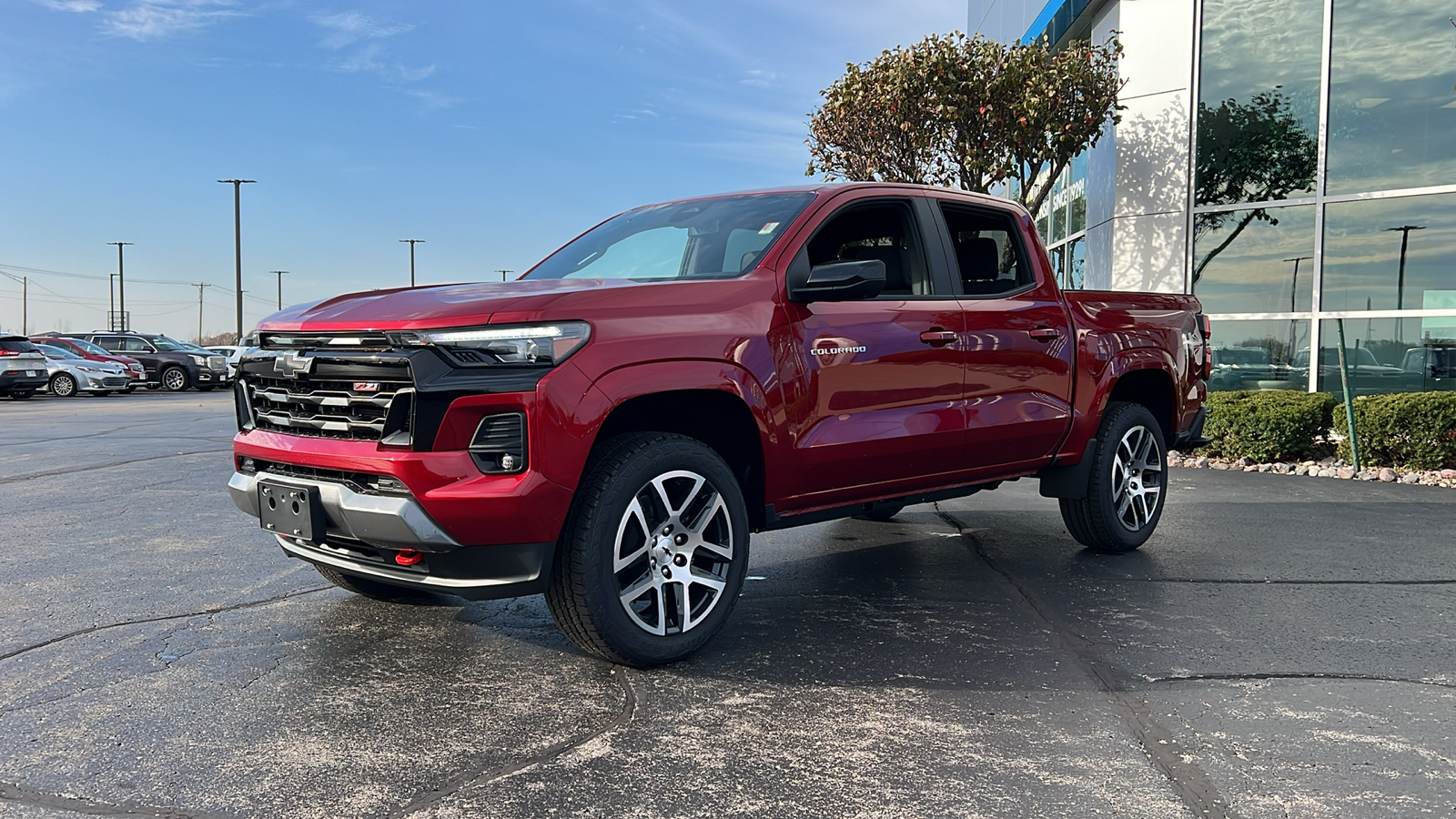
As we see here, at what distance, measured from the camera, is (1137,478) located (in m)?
6.49

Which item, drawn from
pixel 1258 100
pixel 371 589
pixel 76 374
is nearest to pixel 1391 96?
pixel 1258 100

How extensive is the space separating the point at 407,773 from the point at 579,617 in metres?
0.87

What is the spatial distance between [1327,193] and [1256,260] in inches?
48.5

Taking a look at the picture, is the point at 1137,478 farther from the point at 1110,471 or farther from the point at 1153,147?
the point at 1153,147

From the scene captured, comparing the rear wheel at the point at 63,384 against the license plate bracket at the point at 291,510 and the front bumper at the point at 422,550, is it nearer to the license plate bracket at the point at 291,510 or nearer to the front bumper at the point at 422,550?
the license plate bracket at the point at 291,510

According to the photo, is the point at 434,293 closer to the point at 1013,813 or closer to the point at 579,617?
the point at 579,617

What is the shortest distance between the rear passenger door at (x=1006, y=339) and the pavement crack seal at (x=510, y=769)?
2431mm

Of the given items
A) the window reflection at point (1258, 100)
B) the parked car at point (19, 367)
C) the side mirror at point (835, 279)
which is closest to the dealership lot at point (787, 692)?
the side mirror at point (835, 279)

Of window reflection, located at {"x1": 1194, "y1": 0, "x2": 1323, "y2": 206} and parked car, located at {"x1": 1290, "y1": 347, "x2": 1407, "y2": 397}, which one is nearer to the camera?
parked car, located at {"x1": 1290, "y1": 347, "x2": 1407, "y2": 397}

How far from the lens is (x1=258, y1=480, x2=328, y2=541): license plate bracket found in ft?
12.4

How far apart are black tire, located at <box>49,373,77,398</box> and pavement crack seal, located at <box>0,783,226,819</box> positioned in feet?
92.5

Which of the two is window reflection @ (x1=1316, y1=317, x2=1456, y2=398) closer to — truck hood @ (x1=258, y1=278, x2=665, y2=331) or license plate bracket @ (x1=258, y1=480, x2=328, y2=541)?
truck hood @ (x1=258, y1=278, x2=665, y2=331)

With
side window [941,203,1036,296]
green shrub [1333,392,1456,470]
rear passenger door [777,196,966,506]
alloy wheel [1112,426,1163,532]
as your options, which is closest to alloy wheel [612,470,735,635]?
rear passenger door [777,196,966,506]

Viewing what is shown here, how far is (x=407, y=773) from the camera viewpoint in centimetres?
311
